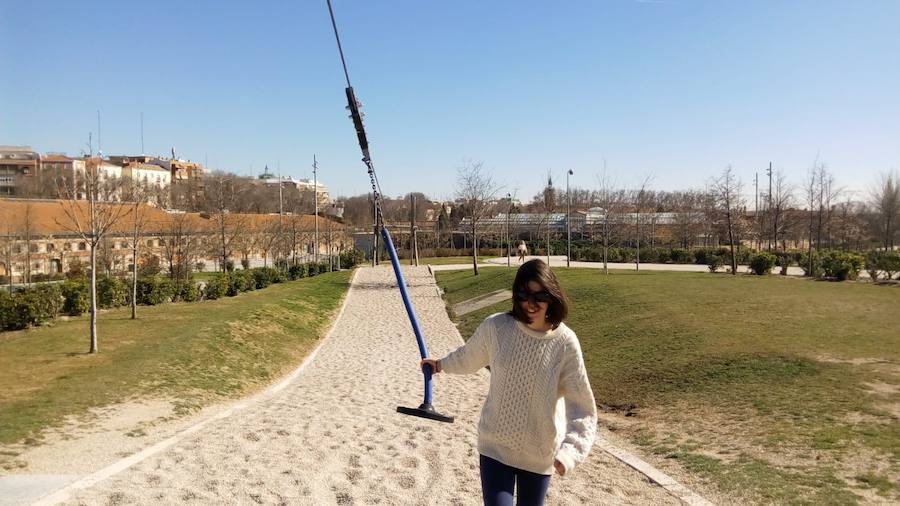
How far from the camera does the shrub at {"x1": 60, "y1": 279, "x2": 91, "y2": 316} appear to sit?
63.6 ft

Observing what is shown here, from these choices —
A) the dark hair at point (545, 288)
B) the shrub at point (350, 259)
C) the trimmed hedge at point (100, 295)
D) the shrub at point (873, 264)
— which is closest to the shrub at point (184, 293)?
the trimmed hedge at point (100, 295)

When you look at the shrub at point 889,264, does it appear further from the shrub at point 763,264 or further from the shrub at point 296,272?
the shrub at point 296,272

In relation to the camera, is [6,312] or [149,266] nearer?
[6,312]

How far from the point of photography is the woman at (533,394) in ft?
10.5

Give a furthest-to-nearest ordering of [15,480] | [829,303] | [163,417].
A: [829,303] < [163,417] < [15,480]

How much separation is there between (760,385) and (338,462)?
6.85 m

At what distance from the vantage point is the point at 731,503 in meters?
6.02

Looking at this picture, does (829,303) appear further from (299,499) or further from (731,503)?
(299,499)

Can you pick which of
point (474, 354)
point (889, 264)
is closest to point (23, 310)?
point (474, 354)

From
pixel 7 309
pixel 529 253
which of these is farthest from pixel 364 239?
pixel 7 309

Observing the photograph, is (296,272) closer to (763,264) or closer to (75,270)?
(75,270)

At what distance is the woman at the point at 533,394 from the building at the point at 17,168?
10197 cm

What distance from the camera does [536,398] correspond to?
326cm

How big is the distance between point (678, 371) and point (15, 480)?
10.0m
